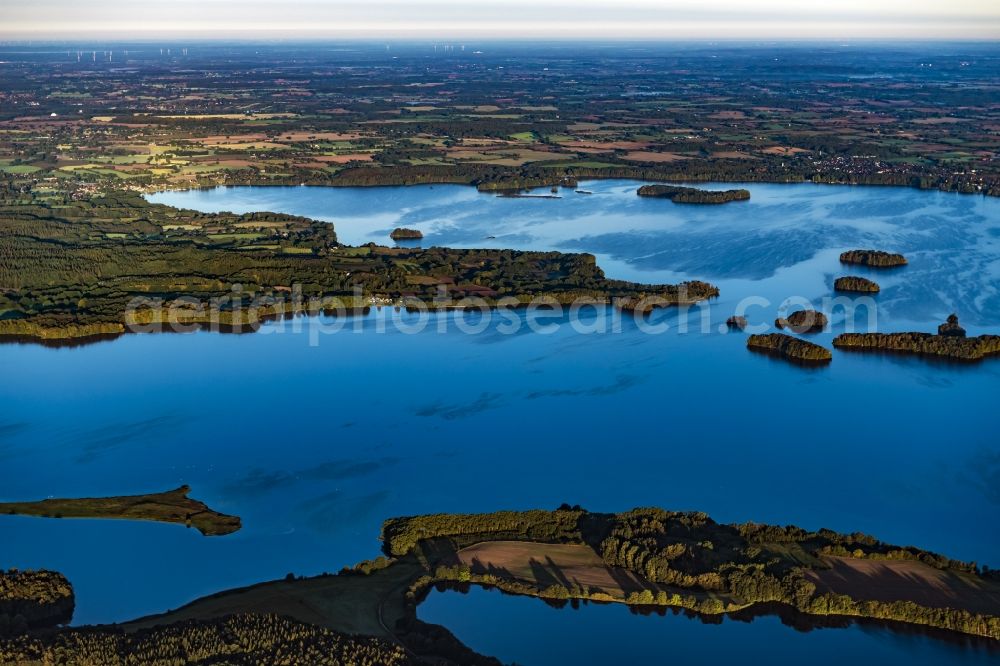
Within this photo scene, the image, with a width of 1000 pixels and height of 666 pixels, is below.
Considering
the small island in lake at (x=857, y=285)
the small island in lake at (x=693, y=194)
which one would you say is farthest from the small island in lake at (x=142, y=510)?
the small island in lake at (x=693, y=194)

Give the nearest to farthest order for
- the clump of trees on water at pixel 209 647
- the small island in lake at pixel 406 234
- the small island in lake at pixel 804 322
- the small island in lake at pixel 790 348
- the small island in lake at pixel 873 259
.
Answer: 1. the clump of trees on water at pixel 209 647
2. the small island in lake at pixel 790 348
3. the small island in lake at pixel 804 322
4. the small island in lake at pixel 873 259
5. the small island in lake at pixel 406 234

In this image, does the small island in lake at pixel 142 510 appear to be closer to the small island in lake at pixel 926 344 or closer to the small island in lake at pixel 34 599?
the small island in lake at pixel 34 599

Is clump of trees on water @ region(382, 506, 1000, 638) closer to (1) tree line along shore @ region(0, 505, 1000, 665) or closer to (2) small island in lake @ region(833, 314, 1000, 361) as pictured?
(1) tree line along shore @ region(0, 505, 1000, 665)

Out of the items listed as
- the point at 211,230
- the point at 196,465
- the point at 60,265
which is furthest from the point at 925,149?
the point at 196,465

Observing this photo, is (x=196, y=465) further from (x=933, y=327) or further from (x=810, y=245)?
(x=810, y=245)

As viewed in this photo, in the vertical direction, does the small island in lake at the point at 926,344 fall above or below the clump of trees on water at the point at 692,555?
above
